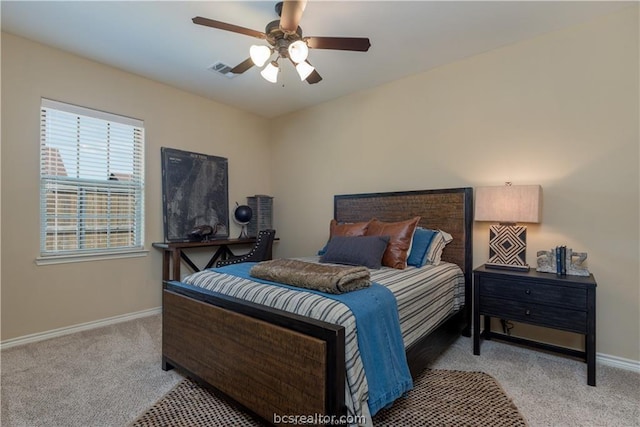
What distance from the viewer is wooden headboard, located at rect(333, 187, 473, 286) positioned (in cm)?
298

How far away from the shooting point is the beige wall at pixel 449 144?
2377 mm

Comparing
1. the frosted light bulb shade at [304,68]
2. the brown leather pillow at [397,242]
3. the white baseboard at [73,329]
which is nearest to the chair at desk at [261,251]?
the white baseboard at [73,329]

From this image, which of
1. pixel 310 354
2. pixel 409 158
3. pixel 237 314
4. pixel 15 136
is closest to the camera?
pixel 310 354

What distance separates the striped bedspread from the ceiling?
197cm

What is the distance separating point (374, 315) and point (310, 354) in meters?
0.40

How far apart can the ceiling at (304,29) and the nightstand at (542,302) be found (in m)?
2.00

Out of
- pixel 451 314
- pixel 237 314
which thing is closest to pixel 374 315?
pixel 237 314

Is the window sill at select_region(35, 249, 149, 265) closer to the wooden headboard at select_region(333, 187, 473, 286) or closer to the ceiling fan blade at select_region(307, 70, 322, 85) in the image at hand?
the wooden headboard at select_region(333, 187, 473, 286)

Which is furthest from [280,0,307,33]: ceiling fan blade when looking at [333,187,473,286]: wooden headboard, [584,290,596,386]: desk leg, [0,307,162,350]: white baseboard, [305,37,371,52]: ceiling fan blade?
[0,307,162,350]: white baseboard

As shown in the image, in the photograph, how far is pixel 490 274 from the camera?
248cm

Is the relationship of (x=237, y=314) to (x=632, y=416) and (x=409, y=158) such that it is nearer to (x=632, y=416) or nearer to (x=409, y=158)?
(x=632, y=416)

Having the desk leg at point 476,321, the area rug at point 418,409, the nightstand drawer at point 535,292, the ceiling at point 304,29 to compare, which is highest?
the ceiling at point 304,29

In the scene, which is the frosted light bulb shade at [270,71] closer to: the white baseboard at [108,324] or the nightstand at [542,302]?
the nightstand at [542,302]

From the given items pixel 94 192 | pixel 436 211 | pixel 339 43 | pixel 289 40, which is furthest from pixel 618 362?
pixel 94 192
